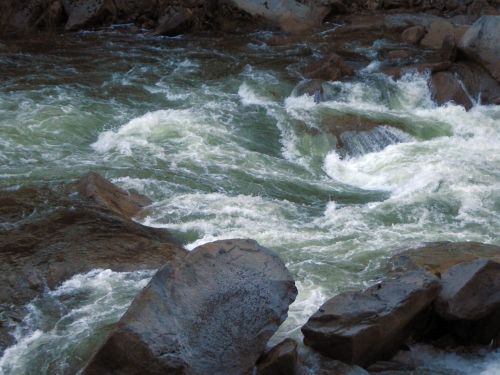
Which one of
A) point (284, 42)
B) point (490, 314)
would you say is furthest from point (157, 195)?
point (284, 42)

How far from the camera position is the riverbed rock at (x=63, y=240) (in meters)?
6.97

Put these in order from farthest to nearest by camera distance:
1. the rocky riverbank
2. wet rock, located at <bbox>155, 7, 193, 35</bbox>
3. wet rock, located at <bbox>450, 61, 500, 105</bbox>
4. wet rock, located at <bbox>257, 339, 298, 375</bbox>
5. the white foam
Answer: wet rock, located at <bbox>155, 7, 193, 35</bbox> → the rocky riverbank → wet rock, located at <bbox>450, 61, 500, 105</bbox> → the white foam → wet rock, located at <bbox>257, 339, 298, 375</bbox>

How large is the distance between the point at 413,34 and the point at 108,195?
353 inches

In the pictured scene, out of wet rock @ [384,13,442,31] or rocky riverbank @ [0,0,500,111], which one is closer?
rocky riverbank @ [0,0,500,111]

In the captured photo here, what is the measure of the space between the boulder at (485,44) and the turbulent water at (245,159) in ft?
2.91

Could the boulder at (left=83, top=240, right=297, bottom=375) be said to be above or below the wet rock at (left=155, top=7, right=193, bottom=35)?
below

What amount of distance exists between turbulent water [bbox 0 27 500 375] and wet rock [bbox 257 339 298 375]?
27.9 inches

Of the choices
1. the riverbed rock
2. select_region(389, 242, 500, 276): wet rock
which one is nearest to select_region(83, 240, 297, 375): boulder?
the riverbed rock

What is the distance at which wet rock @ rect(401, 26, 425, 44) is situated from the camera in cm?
1527

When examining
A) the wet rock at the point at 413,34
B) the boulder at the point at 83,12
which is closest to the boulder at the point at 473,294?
the wet rock at the point at 413,34

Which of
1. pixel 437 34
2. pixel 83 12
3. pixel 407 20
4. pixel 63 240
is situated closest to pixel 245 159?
pixel 63 240

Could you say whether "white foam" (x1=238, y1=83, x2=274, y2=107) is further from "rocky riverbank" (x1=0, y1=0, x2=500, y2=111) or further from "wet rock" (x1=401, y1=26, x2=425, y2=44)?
"wet rock" (x1=401, y1=26, x2=425, y2=44)

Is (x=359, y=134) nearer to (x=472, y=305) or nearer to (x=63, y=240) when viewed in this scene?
(x=63, y=240)

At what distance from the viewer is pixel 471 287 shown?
6.13 metres
